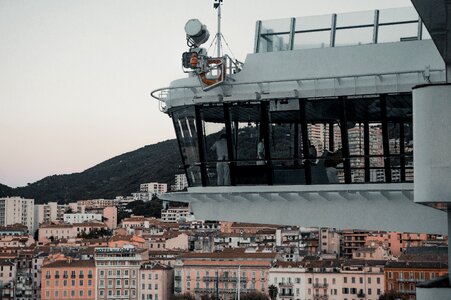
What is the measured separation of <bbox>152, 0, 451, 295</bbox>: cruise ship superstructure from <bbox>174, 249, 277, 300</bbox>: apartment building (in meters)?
107

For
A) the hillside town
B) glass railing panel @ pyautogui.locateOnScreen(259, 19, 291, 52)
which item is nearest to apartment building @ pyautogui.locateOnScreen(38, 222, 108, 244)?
the hillside town

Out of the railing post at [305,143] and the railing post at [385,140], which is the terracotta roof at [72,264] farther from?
the railing post at [385,140]

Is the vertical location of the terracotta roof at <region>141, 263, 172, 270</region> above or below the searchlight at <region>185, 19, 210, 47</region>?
below

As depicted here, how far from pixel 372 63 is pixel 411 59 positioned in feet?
1.94

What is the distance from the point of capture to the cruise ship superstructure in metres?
14.6

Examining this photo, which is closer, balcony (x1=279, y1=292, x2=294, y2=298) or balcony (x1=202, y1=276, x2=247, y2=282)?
balcony (x1=279, y1=292, x2=294, y2=298)

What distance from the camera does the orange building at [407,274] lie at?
106 m

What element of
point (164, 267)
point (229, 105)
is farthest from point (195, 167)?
point (164, 267)

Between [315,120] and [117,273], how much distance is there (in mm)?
113223

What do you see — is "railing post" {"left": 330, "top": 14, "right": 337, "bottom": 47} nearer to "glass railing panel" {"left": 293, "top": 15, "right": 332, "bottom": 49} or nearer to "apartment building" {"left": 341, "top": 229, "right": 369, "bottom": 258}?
"glass railing panel" {"left": 293, "top": 15, "right": 332, "bottom": 49}

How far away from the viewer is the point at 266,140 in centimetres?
1538

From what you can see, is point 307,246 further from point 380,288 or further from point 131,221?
point 131,221

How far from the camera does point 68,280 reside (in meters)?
123

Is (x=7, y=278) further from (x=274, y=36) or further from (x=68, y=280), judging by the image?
(x=274, y=36)
